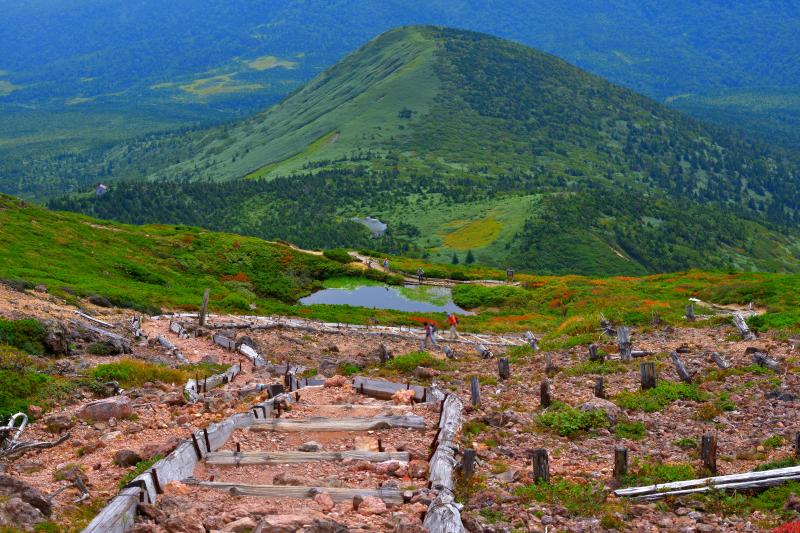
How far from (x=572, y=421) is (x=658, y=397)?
3.09 meters

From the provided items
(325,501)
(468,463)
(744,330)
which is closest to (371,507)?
(325,501)

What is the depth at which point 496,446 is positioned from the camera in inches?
572

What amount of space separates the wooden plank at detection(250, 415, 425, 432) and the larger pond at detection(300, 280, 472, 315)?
145 feet

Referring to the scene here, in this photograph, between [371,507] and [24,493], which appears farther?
[371,507]

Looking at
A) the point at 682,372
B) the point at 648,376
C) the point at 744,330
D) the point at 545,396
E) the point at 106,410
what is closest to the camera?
the point at 106,410

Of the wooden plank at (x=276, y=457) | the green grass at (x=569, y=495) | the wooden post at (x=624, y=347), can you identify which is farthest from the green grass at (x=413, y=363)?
the green grass at (x=569, y=495)

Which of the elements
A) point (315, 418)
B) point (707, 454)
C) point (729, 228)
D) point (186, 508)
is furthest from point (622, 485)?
point (729, 228)

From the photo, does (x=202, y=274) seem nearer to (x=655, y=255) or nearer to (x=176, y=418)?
(x=176, y=418)

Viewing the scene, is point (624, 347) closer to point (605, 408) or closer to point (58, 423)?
point (605, 408)

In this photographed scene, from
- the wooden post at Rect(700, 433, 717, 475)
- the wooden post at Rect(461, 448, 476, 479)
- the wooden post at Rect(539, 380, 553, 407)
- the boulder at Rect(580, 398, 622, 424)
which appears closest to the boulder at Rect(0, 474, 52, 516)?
the wooden post at Rect(461, 448, 476, 479)

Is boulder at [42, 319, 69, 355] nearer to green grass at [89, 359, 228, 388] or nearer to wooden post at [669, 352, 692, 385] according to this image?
green grass at [89, 359, 228, 388]

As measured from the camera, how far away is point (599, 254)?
465ft

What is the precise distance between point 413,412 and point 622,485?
4.61 metres

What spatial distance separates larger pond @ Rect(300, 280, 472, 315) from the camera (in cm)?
6138
